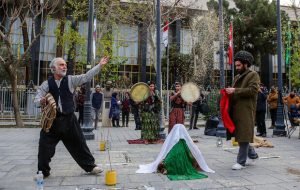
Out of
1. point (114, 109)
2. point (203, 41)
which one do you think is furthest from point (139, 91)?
point (203, 41)

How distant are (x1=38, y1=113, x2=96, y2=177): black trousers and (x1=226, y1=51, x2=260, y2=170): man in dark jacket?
2719mm

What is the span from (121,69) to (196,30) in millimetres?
9351

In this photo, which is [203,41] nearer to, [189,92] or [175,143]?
[189,92]

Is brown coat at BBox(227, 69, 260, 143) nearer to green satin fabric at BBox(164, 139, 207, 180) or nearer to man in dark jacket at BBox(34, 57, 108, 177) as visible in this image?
green satin fabric at BBox(164, 139, 207, 180)

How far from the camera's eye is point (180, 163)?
5.95 metres

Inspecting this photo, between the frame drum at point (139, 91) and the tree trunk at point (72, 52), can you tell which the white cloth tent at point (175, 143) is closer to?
the frame drum at point (139, 91)

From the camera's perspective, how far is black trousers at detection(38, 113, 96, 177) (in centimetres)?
559

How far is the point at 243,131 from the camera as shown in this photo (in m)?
6.39

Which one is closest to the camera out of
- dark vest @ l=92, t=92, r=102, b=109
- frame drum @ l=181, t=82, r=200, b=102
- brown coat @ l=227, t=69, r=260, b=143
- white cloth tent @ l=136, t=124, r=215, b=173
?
white cloth tent @ l=136, t=124, r=215, b=173

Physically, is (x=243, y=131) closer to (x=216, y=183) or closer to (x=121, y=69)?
(x=216, y=183)

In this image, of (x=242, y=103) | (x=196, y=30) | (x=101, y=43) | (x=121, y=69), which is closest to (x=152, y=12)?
(x=101, y=43)

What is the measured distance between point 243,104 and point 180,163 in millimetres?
1669

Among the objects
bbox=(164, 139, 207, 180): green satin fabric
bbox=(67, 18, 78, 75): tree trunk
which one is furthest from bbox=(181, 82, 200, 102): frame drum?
bbox=(67, 18, 78, 75): tree trunk

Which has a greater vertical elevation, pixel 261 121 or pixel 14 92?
pixel 14 92
